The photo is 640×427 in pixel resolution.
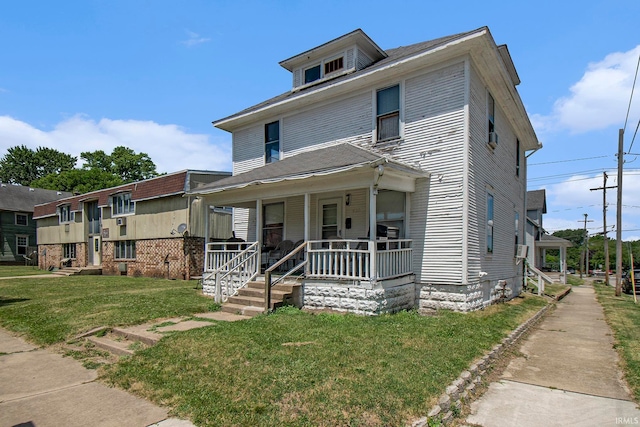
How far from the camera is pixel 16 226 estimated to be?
36.7m

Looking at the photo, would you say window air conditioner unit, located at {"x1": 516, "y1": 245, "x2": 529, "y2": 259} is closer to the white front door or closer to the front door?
the front door

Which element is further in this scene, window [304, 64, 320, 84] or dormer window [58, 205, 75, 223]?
dormer window [58, 205, 75, 223]

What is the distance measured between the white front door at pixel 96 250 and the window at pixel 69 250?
266 centimetres

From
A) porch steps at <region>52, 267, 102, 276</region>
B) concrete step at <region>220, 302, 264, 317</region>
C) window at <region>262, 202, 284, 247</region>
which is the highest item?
window at <region>262, 202, 284, 247</region>

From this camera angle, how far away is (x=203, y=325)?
721 cm

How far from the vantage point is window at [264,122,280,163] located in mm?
13109

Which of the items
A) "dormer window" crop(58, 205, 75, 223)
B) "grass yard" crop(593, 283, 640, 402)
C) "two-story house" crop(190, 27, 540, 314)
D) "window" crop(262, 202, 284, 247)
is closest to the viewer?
"grass yard" crop(593, 283, 640, 402)

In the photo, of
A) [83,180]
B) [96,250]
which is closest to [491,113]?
[96,250]

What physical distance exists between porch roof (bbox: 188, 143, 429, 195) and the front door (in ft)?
5.08

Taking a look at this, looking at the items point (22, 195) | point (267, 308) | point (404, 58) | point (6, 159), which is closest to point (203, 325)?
point (267, 308)

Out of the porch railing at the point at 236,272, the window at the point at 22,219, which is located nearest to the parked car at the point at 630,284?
the porch railing at the point at 236,272

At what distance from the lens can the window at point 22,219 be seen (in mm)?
36844

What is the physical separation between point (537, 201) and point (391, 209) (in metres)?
34.1

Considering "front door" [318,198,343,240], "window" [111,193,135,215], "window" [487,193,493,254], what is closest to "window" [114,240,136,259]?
"window" [111,193,135,215]
